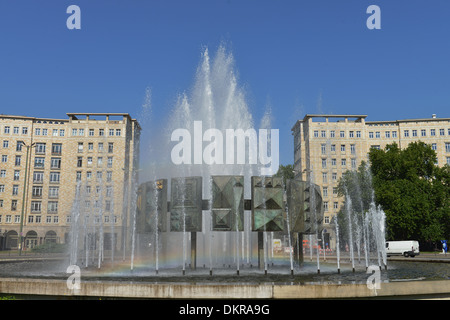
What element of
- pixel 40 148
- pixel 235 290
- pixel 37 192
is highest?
pixel 40 148

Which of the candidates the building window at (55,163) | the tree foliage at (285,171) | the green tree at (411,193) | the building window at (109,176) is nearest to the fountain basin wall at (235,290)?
the green tree at (411,193)

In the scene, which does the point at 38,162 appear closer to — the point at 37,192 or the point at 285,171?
the point at 37,192

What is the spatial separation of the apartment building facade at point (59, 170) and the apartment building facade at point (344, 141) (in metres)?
34.0

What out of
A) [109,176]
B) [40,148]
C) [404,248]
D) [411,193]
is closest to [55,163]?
[40,148]

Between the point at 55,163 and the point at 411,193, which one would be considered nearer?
the point at 411,193

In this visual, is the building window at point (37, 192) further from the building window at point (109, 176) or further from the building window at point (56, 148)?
the building window at point (109, 176)

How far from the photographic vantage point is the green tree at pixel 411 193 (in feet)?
152

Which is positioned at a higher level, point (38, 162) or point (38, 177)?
point (38, 162)

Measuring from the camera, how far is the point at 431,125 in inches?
3201

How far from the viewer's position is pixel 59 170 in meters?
76.7

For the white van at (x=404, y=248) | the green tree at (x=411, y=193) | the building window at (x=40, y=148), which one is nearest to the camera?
the white van at (x=404, y=248)

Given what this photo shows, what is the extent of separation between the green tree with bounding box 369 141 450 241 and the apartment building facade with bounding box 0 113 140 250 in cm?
4335

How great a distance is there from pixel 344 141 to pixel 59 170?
53.8 m
